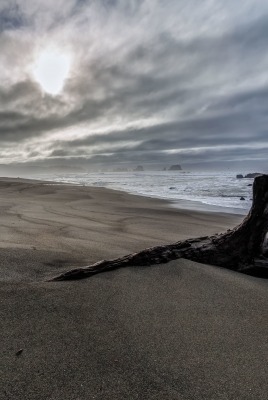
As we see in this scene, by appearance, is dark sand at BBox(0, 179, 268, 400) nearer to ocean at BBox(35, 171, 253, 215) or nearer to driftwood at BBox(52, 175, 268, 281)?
driftwood at BBox(52, 175, 268, 281)

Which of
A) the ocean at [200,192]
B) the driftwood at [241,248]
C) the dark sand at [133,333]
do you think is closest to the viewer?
the dark sand at [133,333]

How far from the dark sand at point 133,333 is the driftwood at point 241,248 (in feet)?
0.67

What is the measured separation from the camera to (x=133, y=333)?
215cm

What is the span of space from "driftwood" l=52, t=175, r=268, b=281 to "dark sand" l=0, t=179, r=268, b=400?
0.20m

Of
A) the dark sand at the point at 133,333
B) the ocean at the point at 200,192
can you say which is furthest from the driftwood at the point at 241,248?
the ocean at the point at 200,192

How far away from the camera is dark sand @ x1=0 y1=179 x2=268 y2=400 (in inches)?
66.2

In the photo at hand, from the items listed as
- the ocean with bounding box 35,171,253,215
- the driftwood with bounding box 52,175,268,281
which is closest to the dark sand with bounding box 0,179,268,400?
the driftwood with bounding box 52,175,268,281

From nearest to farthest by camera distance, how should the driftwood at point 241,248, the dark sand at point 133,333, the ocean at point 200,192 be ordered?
the dark sand at point 133,333 → the driftwood at point 241,248 → the ocean at point 200,192

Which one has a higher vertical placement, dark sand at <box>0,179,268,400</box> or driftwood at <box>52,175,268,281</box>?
driftwood at <box>52,175,268,281</box>

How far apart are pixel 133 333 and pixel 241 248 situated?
212cm

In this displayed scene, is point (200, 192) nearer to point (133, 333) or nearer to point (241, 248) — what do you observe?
point (241, 248)

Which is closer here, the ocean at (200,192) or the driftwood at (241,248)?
the driftwood at (241,248)

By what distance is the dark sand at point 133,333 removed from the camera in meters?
1.68

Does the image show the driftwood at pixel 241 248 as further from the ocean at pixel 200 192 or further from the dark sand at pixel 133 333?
the ocean at pixel 200 192
